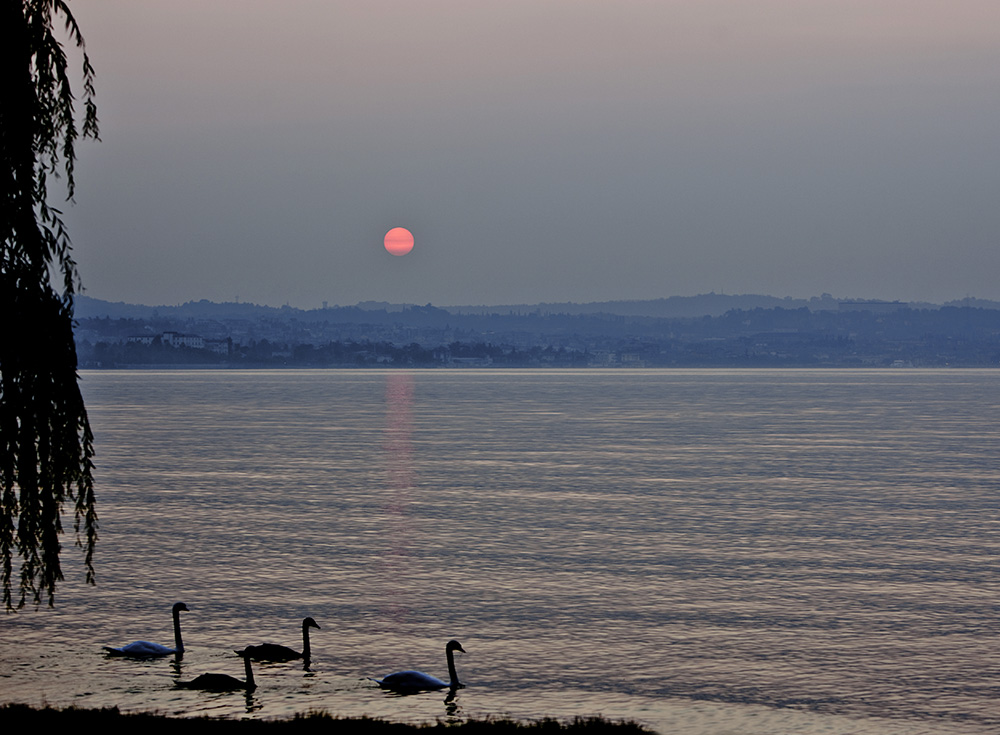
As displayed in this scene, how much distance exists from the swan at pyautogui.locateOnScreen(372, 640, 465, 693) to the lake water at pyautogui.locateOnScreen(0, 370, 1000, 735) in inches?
14.0

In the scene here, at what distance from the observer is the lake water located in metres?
24.6

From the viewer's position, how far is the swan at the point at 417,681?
984 inches

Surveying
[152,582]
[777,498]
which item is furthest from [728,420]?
[152,582]

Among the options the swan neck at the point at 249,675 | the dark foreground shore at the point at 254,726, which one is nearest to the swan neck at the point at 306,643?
the swan neck at the point at 249,675

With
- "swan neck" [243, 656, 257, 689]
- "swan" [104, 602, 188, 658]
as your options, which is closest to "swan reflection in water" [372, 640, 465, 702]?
"swan neck" [243, 656, 257, 689]

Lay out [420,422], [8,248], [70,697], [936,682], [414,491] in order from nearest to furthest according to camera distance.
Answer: [8,248]
[70,697]
[936,682]
[414,491]
[420,422]

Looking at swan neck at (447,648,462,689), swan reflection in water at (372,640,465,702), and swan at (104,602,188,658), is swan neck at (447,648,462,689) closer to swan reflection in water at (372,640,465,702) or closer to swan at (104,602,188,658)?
swan reflection in water at (372,640,465,702)

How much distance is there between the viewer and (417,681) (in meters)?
25.2

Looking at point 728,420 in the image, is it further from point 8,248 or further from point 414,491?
point 8,248

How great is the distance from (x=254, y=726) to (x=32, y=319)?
7.51 meters

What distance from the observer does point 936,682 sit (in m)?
25.7

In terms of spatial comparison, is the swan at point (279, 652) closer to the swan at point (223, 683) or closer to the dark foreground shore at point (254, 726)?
the swan at point (223, 683)

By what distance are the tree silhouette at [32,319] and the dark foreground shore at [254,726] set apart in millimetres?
2261

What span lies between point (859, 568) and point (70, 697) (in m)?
27.1
